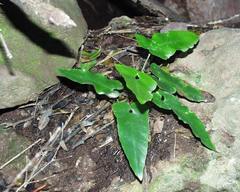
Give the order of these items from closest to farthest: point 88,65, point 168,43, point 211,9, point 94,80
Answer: point 94,80 → point 168,43 → point 88,65 → point 211,9

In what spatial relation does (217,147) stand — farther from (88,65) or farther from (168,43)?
(88,65)

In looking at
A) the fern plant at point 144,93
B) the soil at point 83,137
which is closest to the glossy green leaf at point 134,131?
the fern plant at point 144,93

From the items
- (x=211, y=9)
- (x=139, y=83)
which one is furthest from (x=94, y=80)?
(x=211, y=9)

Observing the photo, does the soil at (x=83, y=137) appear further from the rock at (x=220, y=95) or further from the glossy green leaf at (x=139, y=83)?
the glossy green leaf at (x=139, y=83)

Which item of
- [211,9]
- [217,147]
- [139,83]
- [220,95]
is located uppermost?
[139,83]

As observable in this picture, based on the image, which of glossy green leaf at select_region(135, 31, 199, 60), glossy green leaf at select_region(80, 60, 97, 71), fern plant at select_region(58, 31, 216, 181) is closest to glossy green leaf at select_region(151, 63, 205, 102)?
fern plant at select_region(58, 31, 216, 181)

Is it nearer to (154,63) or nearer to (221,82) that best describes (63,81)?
(154,63)

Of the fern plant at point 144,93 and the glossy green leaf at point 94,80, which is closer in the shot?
the fern plant at point 144,93
